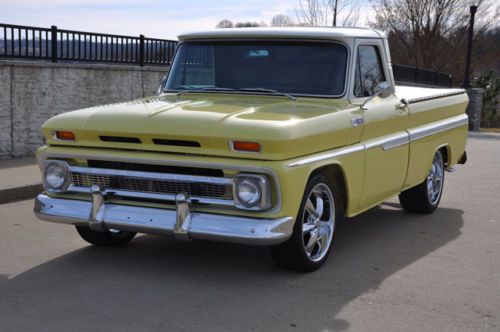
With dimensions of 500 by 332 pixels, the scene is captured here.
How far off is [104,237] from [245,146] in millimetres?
1887

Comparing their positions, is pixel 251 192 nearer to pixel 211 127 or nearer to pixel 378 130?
pixel 211 127

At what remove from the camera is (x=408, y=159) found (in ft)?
23.4

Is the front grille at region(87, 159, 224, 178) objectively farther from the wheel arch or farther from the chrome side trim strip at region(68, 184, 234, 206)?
the wheel arch

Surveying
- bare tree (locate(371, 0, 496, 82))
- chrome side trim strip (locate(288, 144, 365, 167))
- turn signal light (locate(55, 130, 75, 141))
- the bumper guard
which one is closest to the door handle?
chrome side trim strip (locate(288, 144, 365, 167))

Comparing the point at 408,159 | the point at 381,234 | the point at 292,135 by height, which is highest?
the point at 292,135

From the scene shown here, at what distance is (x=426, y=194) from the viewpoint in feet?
26.7

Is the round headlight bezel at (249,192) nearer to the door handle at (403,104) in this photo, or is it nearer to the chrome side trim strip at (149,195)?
the chrome side trim strip at (149,195)

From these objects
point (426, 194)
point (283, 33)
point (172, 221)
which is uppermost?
point (283, 33)

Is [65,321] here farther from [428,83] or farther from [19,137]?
[428,83]

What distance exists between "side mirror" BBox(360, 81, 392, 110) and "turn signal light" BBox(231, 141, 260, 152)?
1.61 m

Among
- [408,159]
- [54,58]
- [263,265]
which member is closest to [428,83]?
[54,58]

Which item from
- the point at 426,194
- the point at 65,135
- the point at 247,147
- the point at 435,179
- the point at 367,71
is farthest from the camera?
the point at 435,179

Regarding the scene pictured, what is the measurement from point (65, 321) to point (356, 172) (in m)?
2.62

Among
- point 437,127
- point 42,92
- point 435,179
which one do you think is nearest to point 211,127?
point 437,127
